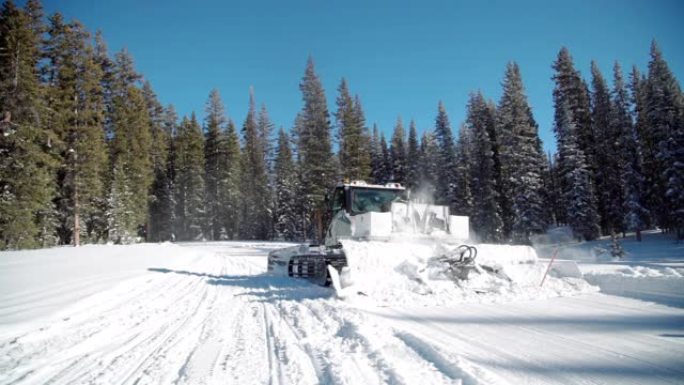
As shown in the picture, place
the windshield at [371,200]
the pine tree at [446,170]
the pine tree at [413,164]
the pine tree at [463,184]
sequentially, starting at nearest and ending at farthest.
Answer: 1. the windshield at [371,200]
2. the pine tree at [463,184]
3. the pine tree at [446,170]
4. the pine tree at [413,164]

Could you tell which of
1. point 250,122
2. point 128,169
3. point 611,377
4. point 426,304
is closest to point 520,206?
point 426,304

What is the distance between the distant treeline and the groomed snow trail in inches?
613

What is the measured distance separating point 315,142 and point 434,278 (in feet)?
90.3

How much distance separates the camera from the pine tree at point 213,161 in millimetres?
44531

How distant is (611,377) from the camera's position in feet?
9.94

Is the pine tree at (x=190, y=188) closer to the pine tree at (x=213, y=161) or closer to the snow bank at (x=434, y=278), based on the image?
the pine tree at (x=213, y=161)

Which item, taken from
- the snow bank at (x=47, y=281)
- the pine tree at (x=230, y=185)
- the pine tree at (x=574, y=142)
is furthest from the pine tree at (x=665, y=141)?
the pine tree at (x=230, y=185)

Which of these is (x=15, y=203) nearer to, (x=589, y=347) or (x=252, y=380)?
(x=252, y=380)

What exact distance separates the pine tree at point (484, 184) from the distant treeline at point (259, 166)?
13 centimetres

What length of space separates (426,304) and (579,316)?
216cm

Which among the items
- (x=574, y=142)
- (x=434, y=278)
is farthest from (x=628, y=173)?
Result: (x=434, y=278)

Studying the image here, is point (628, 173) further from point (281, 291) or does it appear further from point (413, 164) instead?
point (281, 291)

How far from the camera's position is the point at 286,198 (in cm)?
4666

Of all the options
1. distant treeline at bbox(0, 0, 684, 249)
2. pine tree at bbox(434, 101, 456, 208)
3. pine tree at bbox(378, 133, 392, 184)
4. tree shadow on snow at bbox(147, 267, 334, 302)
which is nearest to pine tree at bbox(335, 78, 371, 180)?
distant treeline at bbox(0, 0, 684, 249)
